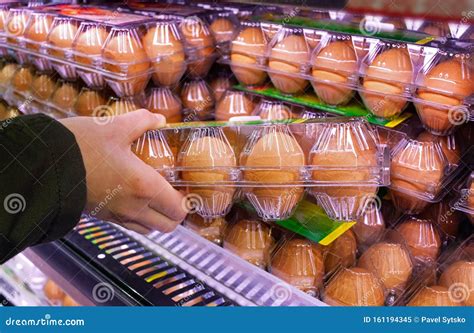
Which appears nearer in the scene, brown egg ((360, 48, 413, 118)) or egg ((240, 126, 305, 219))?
egg ((240, 126, 305, 219))

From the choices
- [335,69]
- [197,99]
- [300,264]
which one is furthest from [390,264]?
[197,99]

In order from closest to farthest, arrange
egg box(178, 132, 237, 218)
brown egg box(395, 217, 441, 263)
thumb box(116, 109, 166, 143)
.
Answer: thumb box(116, 109, 166, 143)
egg box(178, 132, 237, 218)
brown egg box(395, 217, 441, 263)

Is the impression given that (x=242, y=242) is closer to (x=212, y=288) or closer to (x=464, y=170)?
(x=212, y=288)

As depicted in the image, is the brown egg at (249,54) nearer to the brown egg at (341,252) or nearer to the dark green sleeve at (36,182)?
the brown egg at (341,252)

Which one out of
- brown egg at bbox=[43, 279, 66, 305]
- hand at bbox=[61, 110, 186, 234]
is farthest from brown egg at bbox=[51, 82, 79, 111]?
hand at bbox=[61, 110, 186, 234]

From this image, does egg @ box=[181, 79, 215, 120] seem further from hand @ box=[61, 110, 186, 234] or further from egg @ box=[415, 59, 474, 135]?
egg @ box=[415, 59, 474, 135]

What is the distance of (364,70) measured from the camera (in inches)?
62.2

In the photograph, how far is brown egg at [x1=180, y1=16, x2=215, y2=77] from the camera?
1971 mm

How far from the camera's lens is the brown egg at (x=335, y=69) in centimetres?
161

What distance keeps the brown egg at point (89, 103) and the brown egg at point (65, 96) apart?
2.7 inches

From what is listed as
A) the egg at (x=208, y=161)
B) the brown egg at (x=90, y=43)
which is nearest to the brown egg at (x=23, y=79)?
the brown egg at (x=90, y=43)

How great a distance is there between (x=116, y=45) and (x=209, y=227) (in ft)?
2.28

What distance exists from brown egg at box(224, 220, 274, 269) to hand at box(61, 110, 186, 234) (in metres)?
0.30

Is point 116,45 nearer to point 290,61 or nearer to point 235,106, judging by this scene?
point 235,106
